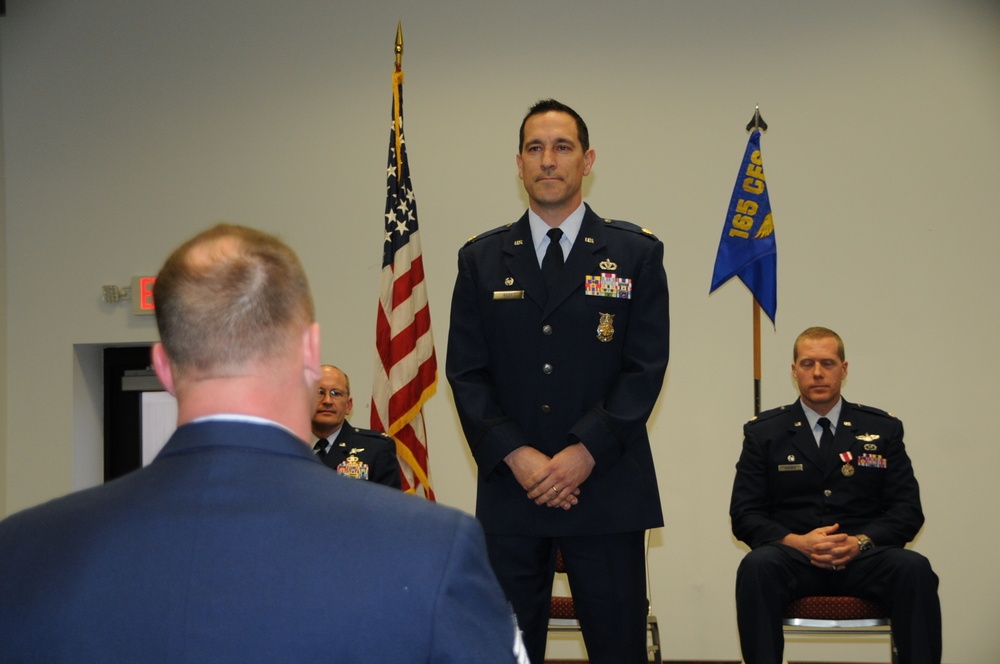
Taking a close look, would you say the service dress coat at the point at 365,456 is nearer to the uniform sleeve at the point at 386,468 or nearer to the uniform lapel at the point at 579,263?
the uniform sleeve at the point at 386,468

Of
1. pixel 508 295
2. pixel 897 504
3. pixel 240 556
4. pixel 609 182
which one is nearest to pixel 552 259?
pixel 508 295

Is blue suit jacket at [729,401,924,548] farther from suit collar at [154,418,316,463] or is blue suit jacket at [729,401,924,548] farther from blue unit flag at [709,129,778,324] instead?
suit collar at [154,418,316,463]

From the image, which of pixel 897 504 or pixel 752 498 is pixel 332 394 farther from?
pixel 897 504

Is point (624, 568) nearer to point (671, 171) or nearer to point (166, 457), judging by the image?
point (166, 457)

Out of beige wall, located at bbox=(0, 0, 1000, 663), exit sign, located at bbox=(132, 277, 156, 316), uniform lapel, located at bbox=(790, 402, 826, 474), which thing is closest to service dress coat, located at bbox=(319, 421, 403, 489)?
beige wall, located at bbox=(0, 0, 1000, 663)

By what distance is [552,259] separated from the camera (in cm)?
274

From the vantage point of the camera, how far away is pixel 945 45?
5145mm

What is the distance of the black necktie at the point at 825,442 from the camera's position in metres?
3.79

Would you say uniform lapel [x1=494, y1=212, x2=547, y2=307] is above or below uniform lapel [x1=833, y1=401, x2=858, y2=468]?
above

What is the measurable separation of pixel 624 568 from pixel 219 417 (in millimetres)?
1718

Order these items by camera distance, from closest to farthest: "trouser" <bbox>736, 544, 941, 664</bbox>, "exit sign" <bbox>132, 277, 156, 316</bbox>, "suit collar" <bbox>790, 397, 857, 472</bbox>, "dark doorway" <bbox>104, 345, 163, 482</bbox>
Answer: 1. "trouser" <bbox>736, 544, 941, 664</bbox>
2. "suit collar" <bbox>790, 397, 857, 472</bbox>
3. "exit sign" <bbox>132, 277, 156, 316</bbox>
4. "dark doorway" <bbox>104, 345, 163, 482</bbox>

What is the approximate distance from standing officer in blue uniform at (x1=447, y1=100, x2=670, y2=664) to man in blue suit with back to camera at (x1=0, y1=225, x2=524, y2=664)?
1544 millimetres

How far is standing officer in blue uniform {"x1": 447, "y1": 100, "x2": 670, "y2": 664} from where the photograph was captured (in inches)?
98.3

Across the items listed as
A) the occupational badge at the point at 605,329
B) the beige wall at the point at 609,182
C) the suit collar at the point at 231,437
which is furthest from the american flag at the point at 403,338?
the suit collar at the point at 231,437
